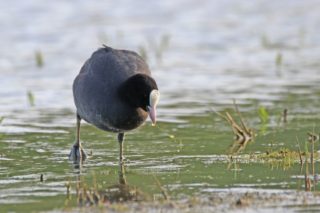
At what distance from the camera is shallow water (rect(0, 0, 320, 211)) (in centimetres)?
820

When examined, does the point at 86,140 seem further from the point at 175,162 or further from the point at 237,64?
the point at 237,64

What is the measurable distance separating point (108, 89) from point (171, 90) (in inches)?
196

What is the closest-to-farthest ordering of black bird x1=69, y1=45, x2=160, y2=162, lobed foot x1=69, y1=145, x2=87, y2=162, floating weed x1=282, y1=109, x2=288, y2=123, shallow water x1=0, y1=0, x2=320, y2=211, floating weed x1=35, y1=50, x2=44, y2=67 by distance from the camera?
shallow water x1=0, y1=0, x2=320, y2=211, black bird x1=69, y1=45, x2=160, y2=162, lobed foot x1=69, y1=145, x2=87, y2=162, floating weed x1=282, y1=109, x2=288, y2=123, floating weed x1=35, y1=50, x2=44, y2=67

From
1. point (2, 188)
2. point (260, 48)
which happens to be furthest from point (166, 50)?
point (2, 188)

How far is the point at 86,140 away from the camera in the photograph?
10320mm

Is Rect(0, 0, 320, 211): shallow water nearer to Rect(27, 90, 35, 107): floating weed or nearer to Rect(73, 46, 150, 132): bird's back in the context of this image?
Rect(27, 90, 35, 107): floating weed

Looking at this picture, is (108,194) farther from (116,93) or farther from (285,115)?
(285,115)

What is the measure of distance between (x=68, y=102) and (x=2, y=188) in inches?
201

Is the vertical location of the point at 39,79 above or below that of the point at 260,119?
above

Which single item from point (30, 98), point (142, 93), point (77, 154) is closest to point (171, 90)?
point (30, 98)

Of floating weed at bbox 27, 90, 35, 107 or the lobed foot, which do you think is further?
floating weed at bbox 27, 90, 35, 107

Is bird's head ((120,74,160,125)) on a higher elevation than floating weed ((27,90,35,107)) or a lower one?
lower

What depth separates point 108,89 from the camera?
8688 mm

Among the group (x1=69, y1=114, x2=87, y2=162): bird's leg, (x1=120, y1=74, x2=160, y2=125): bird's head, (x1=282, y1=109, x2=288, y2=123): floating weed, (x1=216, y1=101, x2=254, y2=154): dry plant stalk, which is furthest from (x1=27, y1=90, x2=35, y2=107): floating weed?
(x1=120, y1=74, x2=160, y2=125): bird's head
